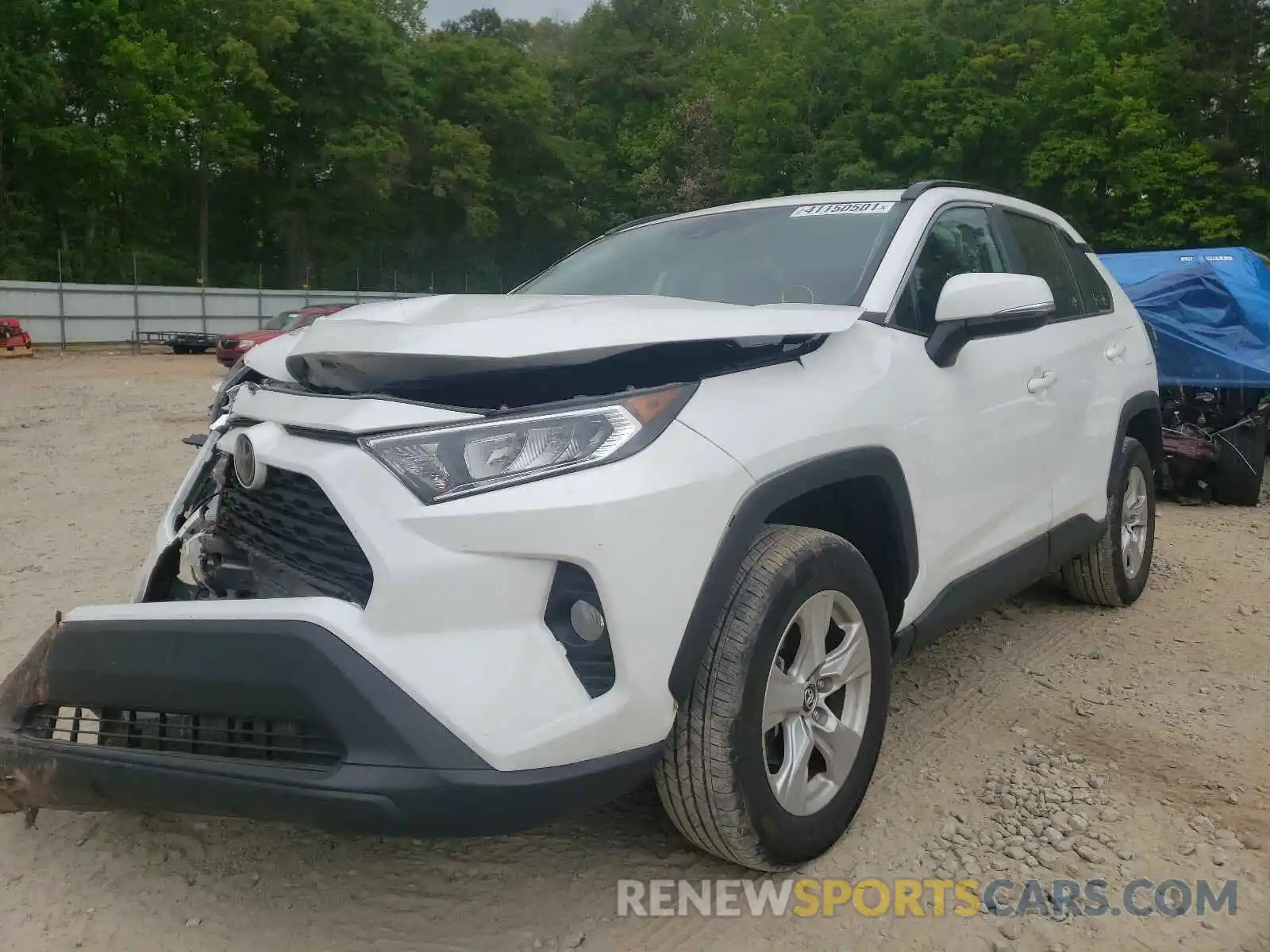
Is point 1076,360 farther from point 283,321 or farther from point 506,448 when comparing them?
point 283,321

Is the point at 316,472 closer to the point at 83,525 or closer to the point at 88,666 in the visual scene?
the point at 88,666

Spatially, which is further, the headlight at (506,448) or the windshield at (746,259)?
the windshield at (746,259)

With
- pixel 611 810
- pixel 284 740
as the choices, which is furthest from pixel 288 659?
pixel 611 810

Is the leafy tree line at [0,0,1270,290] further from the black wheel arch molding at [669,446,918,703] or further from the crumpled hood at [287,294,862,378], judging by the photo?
the crumpled hood at [287,294,862,378]

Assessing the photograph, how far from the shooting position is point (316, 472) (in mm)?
2037

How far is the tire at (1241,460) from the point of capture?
716 cm

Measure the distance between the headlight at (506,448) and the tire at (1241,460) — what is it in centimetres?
648

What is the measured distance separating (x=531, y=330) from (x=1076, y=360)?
266 centimetres

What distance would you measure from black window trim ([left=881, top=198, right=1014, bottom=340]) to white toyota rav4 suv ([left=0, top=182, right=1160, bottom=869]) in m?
0.03

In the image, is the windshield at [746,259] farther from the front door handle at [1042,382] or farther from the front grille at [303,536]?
the front grille at [303,536]

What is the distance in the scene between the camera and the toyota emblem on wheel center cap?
2.21 metres

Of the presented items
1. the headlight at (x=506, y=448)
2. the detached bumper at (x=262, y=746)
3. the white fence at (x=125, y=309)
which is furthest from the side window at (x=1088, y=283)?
the white fence at (x=125, y=309)

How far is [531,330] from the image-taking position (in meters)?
2.22

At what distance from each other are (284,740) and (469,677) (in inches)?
16.9
